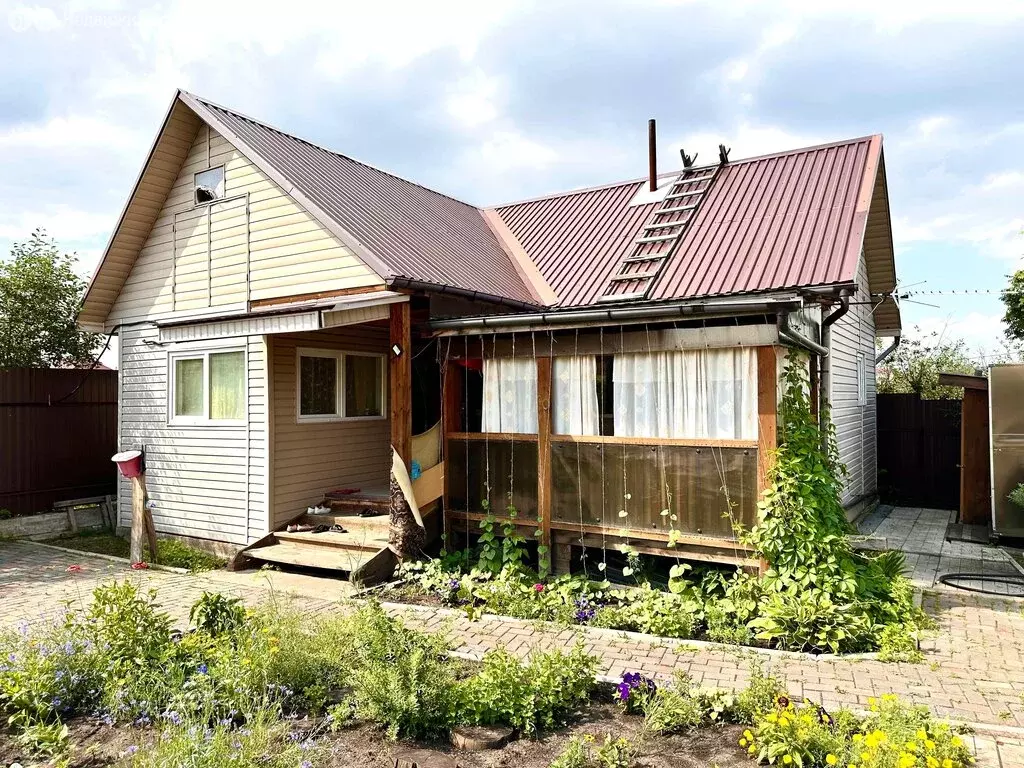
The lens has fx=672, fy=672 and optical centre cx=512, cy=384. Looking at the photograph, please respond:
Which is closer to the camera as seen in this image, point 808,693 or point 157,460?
point 808,693

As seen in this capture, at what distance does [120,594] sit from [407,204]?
8.58 metres

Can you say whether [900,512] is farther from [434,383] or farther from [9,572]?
[9,572]

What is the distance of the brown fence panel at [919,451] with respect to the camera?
14109 millimetres

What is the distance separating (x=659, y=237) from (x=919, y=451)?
323 inches

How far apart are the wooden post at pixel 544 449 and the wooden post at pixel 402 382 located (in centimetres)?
164

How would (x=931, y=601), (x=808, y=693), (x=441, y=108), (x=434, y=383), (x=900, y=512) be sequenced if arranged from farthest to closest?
(x=900, y=512) < (x=441, y=108) < (x=434, y=383) < (x=931, y=601) < (x=808, y=693)

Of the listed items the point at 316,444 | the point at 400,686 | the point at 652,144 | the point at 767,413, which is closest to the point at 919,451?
the point at 652,144

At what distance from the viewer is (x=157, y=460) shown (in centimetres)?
1149

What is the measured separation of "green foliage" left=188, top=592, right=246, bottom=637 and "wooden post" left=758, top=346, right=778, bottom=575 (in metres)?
4.92

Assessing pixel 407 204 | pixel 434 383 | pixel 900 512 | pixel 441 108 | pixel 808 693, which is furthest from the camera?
pixel 900 512

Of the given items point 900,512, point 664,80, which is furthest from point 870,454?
point 664,80

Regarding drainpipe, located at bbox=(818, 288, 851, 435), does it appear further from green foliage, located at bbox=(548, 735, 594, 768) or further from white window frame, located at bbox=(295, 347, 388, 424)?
white window frame, located at bbox=(295, 347, 388, 424)

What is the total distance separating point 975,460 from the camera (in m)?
11.8

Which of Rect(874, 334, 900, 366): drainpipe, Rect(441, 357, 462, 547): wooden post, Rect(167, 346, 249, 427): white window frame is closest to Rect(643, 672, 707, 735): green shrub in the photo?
Rect(441, 357, 462, 547): wooden post
